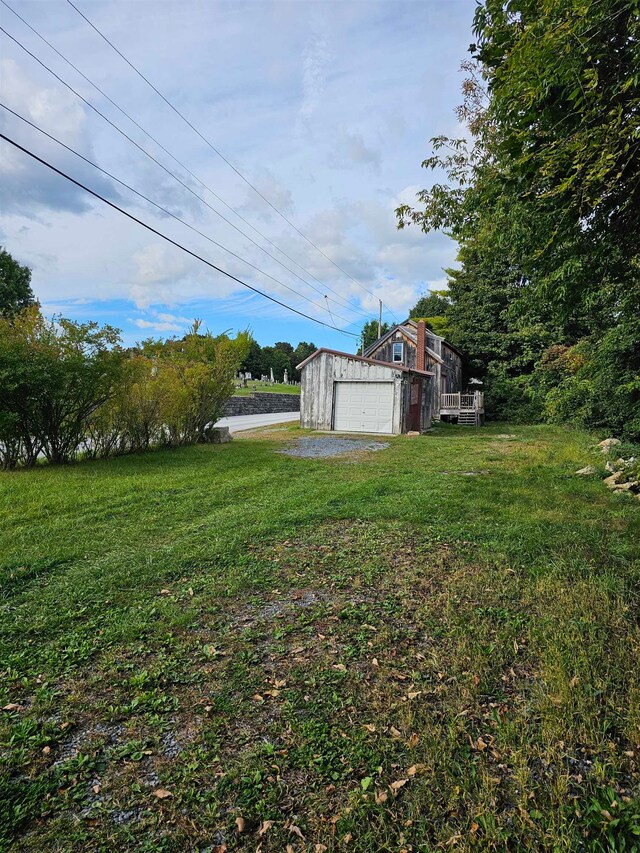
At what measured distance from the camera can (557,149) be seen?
10.4 feet

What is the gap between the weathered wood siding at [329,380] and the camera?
15953mm

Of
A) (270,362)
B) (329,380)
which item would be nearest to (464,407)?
(329,380)

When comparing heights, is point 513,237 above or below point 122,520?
above

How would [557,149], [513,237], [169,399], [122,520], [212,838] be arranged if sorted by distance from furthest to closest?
[169,399], [122,520], [513,237], [557,149], [212,838]

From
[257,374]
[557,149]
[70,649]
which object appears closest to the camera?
[70,649]

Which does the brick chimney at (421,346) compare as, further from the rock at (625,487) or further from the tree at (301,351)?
the tree at (301,351)

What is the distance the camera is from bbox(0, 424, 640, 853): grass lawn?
164 centimetres

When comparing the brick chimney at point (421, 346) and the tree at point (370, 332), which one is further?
the tree at point (370, 332)

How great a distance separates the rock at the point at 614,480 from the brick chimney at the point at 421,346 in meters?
14.6

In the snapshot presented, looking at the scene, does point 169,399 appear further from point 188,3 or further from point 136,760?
point 136,760

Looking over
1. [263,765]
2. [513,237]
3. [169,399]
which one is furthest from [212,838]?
[169,399]

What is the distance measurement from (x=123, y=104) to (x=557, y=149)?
32.4 feet

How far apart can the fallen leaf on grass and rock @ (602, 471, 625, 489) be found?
7106 mm

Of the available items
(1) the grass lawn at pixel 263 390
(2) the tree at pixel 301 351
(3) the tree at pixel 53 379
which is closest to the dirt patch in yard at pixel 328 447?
(3) the tree at pixel 53 379
